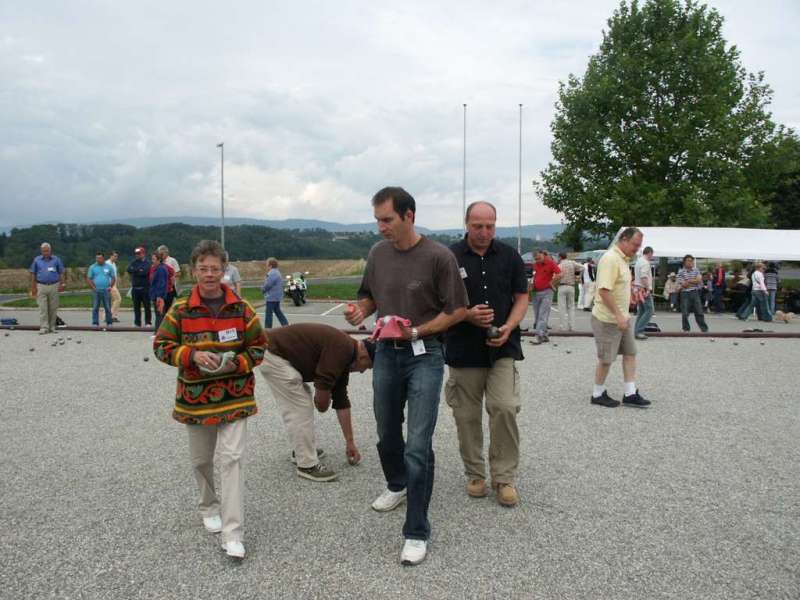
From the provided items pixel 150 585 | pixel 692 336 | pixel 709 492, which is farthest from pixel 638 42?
pixel 150 585

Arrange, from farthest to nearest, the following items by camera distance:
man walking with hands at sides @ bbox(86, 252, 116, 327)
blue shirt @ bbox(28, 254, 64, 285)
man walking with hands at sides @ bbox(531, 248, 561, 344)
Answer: man walking with hands at sides @ bbox(86, 252, 116, 327), blue shirt @ bbox(28, 254, 64, 285), man walking with hands at sides @ bbox(531, 248, 561, 344)

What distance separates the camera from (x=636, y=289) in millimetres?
11117

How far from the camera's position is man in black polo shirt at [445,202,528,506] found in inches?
171

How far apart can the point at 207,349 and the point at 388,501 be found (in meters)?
1.59

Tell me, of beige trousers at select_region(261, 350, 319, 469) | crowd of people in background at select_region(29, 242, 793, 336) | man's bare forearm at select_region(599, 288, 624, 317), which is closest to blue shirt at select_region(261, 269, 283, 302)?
crowd of people in background at select_region(29, 242, 793, 336)

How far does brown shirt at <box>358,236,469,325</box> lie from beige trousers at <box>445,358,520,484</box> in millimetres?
804

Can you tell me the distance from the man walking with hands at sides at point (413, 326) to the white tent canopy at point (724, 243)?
60.2 feet

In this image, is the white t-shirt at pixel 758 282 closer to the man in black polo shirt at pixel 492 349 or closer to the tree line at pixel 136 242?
the man in black polo shirt at pixel 492 349

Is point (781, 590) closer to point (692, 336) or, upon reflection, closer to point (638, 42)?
point (692, 336)

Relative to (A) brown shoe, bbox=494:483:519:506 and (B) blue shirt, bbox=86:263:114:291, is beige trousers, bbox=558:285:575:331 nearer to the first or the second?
(A) brown shoe, bbox=494:483:519:506

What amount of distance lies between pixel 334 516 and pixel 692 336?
1117 centimetres

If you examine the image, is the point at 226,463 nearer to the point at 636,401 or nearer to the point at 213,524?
the point at 213,524

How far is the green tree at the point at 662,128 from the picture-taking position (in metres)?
26.2

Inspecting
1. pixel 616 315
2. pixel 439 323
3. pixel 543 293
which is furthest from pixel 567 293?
pixel 439 323
